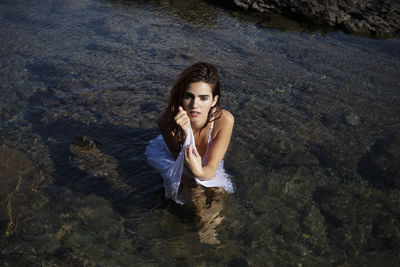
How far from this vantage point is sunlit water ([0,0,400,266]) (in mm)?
3758

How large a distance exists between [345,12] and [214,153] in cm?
802

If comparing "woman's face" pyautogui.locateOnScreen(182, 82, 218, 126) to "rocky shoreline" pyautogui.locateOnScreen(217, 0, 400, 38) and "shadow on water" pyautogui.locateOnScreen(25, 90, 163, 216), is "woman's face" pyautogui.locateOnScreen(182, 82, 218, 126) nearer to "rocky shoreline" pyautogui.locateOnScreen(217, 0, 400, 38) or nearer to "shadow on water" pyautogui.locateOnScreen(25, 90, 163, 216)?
"shadow on water" pyautogui.locateOnScreen(25, 90, 163, 216)

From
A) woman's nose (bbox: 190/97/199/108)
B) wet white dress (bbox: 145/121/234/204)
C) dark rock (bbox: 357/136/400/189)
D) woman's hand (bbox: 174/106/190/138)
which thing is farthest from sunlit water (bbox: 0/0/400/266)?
woman's nose (bbox: 190/97/199/108)

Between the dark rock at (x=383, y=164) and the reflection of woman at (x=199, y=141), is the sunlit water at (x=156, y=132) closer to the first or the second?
the dark rock at (x=383, y=164)

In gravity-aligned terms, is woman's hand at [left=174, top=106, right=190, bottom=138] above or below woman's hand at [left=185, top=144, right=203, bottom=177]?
above

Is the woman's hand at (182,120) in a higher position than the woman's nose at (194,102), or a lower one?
lower

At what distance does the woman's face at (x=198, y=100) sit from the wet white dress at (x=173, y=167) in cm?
28

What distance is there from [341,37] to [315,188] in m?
5.78

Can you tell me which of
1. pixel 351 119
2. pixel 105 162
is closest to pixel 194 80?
pixel 105 162

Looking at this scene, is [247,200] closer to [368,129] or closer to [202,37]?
[368,129]

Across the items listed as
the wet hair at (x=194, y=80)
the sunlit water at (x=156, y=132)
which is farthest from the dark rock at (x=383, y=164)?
the wet hair at (x=194, y=80)

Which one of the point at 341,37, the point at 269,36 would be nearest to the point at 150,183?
the point at 269,36

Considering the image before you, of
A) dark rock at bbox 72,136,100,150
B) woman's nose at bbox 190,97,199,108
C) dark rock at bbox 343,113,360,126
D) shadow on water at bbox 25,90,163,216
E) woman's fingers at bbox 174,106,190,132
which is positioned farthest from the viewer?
dark rock at bbox 343,113,360,126

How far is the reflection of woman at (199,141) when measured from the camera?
149 inches
